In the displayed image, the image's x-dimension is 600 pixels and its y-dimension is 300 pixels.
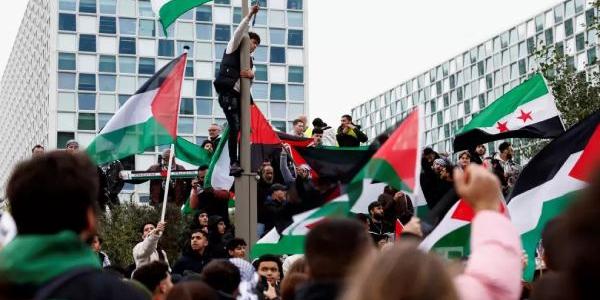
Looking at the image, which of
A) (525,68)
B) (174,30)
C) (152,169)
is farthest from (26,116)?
(152,169)

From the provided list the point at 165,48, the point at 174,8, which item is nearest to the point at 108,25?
the point at 165,48

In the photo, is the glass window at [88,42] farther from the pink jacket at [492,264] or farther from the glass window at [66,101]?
the pink jacket at [492,264]

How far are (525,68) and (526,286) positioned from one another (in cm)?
9822

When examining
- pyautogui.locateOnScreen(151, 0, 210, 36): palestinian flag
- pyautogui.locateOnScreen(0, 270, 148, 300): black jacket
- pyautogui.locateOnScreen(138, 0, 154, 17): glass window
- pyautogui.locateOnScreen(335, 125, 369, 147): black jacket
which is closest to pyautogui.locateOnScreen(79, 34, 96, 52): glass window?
pyautogui.locateOnScreen(138, 0, 154, 17): glass window

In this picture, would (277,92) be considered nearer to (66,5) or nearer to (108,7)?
(108,7)

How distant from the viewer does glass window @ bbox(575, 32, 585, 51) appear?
9225cm

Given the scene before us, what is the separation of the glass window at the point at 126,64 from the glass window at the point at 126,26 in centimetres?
206

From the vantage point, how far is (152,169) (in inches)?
595

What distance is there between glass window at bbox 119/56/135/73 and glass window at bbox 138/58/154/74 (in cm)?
56

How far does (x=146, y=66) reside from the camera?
7019 cm

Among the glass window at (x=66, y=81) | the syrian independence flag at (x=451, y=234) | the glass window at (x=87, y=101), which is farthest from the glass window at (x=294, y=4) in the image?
the syrian independence flag at (x=451, y=234)

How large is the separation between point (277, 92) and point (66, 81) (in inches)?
590

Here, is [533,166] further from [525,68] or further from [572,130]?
[525,68]

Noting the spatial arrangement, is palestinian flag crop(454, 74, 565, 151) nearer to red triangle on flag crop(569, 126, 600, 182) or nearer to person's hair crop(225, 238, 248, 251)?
red triangle on flag crop(569, 126, 600, 182)
